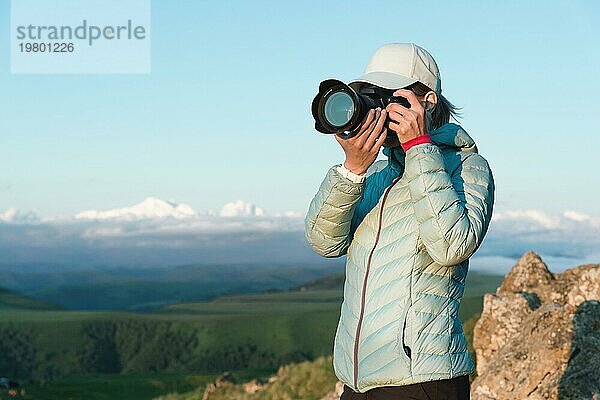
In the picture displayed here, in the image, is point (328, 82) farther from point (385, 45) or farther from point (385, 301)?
point (385, 301)

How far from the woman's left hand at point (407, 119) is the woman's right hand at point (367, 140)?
0.04 metres

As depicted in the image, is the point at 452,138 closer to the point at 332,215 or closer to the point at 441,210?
the point at 441,210

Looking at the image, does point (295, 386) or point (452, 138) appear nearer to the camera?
point (452, 138)

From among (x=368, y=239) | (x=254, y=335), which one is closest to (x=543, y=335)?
(x=368, y=239)

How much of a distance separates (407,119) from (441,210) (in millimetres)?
420

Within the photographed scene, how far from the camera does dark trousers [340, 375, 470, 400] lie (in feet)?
12.5

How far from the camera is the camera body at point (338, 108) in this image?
12.1 feet

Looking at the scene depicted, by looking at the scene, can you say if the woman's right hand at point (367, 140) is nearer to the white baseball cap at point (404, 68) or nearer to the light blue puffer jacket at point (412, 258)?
the light blue puffer jacket at point (412, 258)

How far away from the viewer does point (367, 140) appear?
12.3 feet

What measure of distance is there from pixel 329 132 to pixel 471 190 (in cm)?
69

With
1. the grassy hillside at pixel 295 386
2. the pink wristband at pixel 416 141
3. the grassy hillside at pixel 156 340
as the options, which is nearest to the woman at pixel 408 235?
the pink wristband at pixel 416 141

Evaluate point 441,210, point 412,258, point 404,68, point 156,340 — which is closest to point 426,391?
point 412,258

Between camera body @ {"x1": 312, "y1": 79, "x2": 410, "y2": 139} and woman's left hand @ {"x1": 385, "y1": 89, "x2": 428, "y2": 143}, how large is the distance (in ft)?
0.33

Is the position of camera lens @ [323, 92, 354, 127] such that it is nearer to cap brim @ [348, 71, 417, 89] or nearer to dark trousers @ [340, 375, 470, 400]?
cap brim @ [348, 71, 417, 89]
